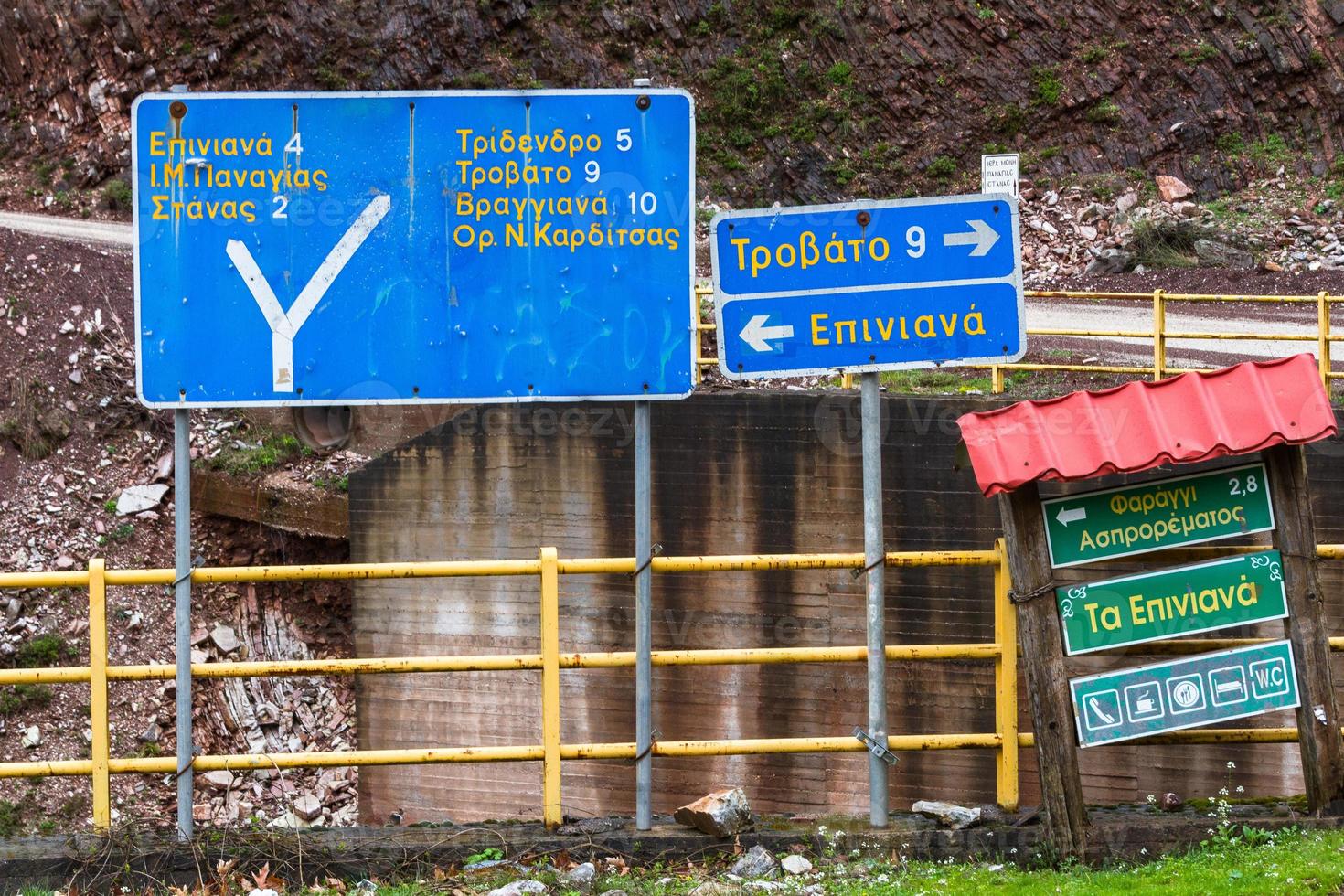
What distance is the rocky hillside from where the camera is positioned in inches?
981

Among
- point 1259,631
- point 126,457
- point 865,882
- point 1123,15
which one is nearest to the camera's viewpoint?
point 865,882

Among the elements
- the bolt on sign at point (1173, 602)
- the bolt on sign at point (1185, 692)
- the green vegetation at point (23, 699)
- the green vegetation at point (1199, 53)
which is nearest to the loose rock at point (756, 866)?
the bolt on sign at point (1185, 692)

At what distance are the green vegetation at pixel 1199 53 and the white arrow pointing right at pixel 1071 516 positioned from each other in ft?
77.5

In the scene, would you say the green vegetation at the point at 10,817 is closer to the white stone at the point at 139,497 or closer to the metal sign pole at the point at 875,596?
the white stone at the point at 139,497

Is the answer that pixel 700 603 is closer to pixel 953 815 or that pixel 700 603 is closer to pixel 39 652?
pixel 953 815

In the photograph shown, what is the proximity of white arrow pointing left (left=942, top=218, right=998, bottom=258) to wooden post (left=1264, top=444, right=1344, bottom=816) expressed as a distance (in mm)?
1363

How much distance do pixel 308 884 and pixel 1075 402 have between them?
349cm

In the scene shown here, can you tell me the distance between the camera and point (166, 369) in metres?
5.05

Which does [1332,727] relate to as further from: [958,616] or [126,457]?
[126,457]

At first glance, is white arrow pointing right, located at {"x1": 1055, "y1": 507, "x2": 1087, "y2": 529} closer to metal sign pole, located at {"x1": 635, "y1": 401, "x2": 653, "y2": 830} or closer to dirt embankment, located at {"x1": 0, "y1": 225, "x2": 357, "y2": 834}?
metal sign pole, located at {"x1": 635, "y1": 401, "x2": 653, "y2": 830}

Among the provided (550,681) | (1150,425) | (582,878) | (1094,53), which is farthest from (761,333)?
(1094,53)

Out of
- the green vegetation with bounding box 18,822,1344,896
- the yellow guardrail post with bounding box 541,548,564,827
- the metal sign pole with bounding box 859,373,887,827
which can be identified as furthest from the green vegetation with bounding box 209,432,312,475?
the metal sign pole with bounding box 859,373,887,827

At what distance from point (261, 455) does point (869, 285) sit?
13261 mm

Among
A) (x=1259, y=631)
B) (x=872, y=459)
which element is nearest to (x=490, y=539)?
(x=1259, y=631)
